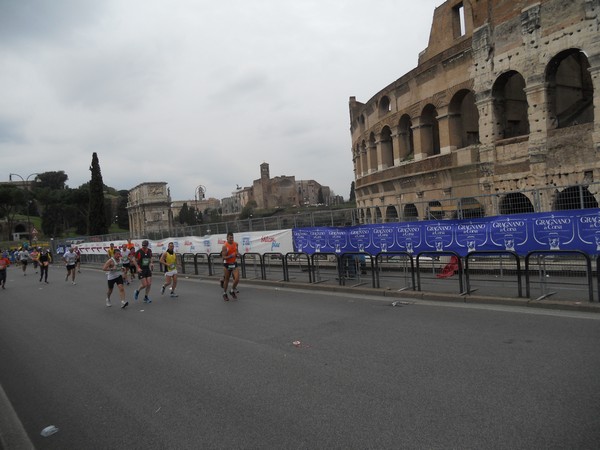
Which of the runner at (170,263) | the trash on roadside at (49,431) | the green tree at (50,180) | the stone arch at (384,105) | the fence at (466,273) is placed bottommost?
the trash on roadside at (49,431)

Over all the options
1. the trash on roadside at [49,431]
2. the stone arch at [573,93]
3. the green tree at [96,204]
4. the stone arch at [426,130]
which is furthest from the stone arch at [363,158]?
the green tree at [96,204]

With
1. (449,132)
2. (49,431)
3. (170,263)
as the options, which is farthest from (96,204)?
(49,431)

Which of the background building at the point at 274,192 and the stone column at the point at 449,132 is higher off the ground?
the background building at the point at 274,192

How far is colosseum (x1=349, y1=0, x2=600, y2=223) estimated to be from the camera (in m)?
16.3

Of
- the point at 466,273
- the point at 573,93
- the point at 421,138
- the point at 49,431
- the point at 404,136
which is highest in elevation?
the point at 573,93

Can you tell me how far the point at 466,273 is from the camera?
10117mm

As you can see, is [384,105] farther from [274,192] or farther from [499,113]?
[274,192]

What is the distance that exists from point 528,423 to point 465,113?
2344 centimetres

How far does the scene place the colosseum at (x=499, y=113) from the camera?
16297mm

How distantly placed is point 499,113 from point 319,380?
17.9 meters

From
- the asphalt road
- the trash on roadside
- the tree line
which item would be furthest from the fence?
the tree line

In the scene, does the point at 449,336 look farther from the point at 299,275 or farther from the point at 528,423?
the point at 299,275

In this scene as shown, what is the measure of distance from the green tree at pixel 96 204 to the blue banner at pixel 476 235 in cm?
5407

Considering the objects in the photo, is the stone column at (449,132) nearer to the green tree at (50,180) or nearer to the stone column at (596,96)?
the stone column at (596,96)
